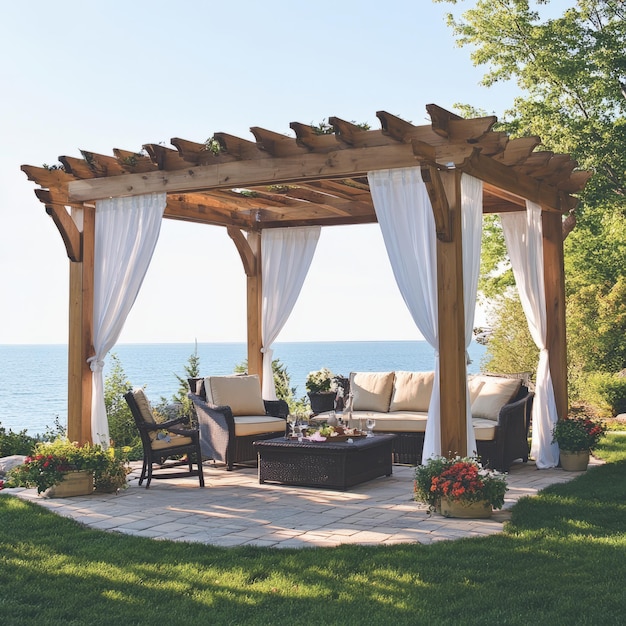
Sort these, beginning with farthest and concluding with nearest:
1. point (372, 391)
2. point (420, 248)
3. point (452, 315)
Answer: point (372, 391)
point (420, 248)
point (452, 315)

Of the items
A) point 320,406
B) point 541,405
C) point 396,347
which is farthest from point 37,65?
point 396,347

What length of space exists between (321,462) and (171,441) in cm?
131

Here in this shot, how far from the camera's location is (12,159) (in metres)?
36.7

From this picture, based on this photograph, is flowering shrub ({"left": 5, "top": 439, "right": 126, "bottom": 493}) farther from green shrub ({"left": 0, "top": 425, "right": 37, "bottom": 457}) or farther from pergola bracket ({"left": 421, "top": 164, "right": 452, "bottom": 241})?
pergola bracket ({"left": 421, "top": 164, "right": 452, "bottom": 241})

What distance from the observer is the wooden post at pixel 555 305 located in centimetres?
864

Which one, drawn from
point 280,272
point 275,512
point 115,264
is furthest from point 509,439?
point 115,264

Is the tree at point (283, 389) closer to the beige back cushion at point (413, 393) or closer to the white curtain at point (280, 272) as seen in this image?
the white curtain at point (280, 272)

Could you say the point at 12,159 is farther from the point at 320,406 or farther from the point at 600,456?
the point at 600,456

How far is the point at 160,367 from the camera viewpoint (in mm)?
48812

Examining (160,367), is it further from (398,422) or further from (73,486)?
(73,486)

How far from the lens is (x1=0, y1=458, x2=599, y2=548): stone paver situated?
17.8ft

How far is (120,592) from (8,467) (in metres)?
4.67

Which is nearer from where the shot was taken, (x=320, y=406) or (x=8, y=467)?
(x=8, y=467)

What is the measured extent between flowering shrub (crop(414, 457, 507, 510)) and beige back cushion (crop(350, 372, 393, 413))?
2910 mm
